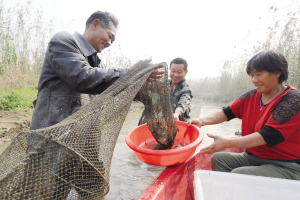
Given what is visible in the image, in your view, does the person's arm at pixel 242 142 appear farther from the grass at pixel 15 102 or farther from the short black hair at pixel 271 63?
the grass at pixel 15 102

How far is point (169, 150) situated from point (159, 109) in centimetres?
48

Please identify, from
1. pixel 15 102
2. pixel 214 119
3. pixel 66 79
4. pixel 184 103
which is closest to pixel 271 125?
pixel 214 119

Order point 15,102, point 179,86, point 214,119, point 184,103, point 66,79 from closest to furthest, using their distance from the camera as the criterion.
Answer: point 66,79 → point 214,119 → point 184,103 → point 179,86 → point 15,102

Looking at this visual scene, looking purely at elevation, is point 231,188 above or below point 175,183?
above

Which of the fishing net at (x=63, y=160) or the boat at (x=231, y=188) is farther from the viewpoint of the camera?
the boat at (x=231, y=188)

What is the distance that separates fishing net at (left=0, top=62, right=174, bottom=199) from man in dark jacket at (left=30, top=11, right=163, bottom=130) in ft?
1.03

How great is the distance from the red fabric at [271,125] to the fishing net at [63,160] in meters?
1.32

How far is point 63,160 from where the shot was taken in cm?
91

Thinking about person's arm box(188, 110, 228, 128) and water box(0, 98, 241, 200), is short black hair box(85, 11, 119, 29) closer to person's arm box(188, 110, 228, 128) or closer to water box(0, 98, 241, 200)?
person's arm box(188, 110, 228, 128)

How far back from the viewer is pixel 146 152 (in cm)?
138

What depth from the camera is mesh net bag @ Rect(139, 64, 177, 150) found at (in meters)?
1.74

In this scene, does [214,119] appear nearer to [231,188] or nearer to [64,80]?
[231,188]

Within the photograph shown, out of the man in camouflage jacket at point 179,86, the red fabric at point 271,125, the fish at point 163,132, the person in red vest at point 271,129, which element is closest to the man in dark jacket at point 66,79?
the fish at point 163,132

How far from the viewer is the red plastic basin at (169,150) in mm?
1390
